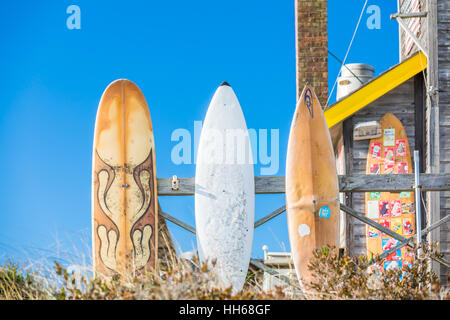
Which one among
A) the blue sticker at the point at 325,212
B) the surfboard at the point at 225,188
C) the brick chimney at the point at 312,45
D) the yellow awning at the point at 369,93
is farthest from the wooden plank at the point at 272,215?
the brick chimney at the point at 312,45

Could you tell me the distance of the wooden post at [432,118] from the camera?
318 inches

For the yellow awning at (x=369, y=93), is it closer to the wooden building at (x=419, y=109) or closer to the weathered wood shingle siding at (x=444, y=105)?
the wooden building at (x=419, y=109)

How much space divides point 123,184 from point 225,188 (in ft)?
3.42

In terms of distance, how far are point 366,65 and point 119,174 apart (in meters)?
5.62

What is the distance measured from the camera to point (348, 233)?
8664 mm

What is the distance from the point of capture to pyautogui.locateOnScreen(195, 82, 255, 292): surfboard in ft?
21.1

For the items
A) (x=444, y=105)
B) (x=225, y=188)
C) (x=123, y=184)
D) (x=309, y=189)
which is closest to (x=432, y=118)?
(x=444, y=105)

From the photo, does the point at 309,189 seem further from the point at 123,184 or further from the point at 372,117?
the point at 372,117

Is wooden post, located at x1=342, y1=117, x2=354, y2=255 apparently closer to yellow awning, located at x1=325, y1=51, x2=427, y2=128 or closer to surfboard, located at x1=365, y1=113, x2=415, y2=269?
surfboard, located at x1=365, y1=113, x2=415, y2=269

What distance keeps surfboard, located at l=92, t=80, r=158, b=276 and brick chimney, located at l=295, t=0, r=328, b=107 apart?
338 cm

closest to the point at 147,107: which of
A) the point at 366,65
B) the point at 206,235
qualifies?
the point at 206,235

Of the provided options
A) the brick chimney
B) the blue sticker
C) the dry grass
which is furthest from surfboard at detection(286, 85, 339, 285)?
the brick chimney
